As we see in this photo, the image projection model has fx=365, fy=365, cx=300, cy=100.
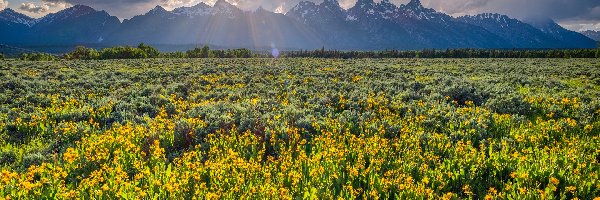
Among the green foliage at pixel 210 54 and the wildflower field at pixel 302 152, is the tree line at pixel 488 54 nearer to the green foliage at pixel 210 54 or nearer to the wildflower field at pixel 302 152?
the green foliage at pixel 210 54

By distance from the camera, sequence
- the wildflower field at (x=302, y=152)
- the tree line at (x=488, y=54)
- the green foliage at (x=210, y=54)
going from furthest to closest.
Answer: the green foliage at (x=210, y=54) < the tree line at (x=488, y=54) < the wildflower field at (x=302, y=152)

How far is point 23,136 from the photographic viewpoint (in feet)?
35.5

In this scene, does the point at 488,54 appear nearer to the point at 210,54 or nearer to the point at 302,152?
the point at 210,54

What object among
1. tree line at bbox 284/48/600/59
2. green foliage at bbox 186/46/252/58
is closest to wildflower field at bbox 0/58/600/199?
green foliage at bbox 186/46/252/58

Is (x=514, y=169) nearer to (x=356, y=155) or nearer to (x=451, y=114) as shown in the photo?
(x=356, y=155)

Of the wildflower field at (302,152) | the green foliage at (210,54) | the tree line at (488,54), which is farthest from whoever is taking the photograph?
the green foliage at (210,54)

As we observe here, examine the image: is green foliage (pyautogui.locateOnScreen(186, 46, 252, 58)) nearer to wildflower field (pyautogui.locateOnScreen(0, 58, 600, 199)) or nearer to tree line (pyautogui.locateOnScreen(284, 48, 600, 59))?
tree line (pyautogui.locateOnScreen(284, 48, 600, 59))

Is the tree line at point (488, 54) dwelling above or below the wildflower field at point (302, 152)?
above

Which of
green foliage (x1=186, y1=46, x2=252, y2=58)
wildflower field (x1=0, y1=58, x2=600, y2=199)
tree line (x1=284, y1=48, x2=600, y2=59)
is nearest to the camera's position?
wildflower field (x1=0, y1=58, x2=600, y2=199)

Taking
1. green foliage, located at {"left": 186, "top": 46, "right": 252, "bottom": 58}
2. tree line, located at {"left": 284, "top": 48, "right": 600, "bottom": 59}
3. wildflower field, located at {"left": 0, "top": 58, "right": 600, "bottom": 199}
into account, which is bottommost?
wildflower field, located at {"left": 0, "top": 58, "right": 600, "bottom": 199}

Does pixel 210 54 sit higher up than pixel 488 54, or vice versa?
pixel 488 54

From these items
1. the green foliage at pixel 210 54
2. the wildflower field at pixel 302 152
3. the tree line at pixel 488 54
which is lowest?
the wildflower field at pixel 302 152

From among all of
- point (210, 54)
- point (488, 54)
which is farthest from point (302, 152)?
point (488, 54)

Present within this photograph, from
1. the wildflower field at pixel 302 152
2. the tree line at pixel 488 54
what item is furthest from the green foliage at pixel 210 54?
the wildflower field at pixel 302 152
